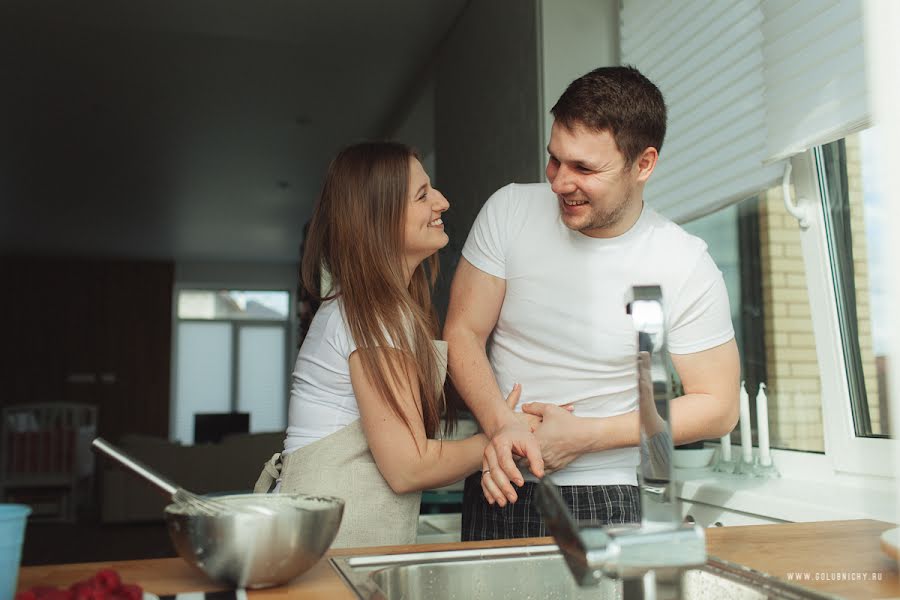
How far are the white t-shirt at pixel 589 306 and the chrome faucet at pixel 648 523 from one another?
30.7 inches

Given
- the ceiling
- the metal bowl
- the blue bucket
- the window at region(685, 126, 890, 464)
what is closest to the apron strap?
the metal bowl

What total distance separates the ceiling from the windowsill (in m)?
2.70

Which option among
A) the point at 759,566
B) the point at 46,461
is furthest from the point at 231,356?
the point at 759,566

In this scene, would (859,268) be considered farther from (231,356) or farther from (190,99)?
(231,356)

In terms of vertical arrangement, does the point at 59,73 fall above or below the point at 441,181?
above

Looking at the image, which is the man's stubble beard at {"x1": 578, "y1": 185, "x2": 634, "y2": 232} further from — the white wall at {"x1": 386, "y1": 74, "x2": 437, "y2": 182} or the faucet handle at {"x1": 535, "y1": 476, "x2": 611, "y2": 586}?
the white wall at {"x1": 386, "y1": 74, "x2": 437, "y2": 182}

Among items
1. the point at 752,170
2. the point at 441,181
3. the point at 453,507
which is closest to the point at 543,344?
the point at 752,170

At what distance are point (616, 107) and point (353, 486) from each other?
2.66 feet

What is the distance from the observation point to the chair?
702 centimetres

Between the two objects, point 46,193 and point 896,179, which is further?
point 46,193

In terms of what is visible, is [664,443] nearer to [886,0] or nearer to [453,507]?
[886,0]

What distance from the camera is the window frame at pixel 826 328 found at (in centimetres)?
192

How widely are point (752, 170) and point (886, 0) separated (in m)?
1.10

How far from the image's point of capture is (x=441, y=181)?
445cm
